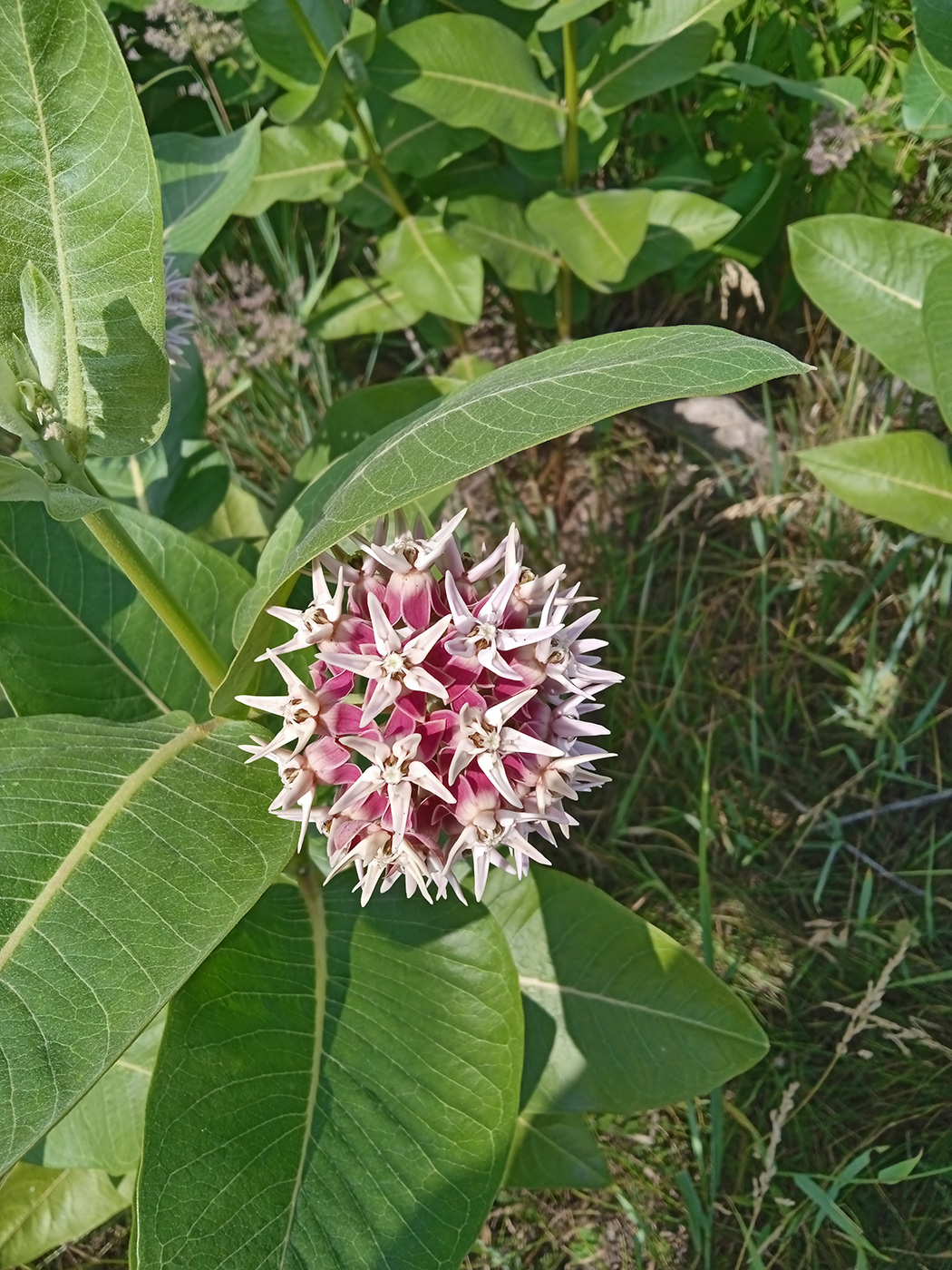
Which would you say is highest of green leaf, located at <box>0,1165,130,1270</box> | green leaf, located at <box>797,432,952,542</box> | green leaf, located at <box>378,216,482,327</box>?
green leaf, located at <box>378,216,482,327</box>

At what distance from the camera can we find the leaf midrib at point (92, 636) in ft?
4.34

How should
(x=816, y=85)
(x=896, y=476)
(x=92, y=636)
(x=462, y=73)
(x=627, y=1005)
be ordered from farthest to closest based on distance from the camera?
(x=816, y=85)
(x=896, y=476)
(x=462, y=73)
(x=627, y=1005)
(x=92, y=636)

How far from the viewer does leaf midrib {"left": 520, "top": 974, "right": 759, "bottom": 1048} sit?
57.1 inches

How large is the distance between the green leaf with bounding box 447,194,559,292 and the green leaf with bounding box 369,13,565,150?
20 centimetres

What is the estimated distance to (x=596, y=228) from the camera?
1979 millimetres

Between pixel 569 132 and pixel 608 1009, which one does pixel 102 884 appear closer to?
pixel 608 1009

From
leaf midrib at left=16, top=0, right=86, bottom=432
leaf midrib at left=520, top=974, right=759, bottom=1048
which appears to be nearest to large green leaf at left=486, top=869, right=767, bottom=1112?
leaf midrib at left=520, top=974, right=759, bottom=1048

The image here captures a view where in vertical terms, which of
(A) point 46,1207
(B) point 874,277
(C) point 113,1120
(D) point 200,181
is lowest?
(A) point 46,1207

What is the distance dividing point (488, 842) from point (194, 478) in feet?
3.85

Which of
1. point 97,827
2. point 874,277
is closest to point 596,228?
point 874,277

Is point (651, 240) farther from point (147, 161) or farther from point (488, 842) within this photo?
→ point (488, 842)

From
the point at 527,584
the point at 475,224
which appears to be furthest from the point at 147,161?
the point at 475,224

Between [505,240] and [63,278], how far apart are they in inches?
51.3

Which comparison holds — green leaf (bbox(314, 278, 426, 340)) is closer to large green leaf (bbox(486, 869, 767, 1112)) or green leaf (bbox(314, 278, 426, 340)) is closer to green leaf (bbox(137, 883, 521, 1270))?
large green leaf (bbox(486, 869, 767, 1112))
